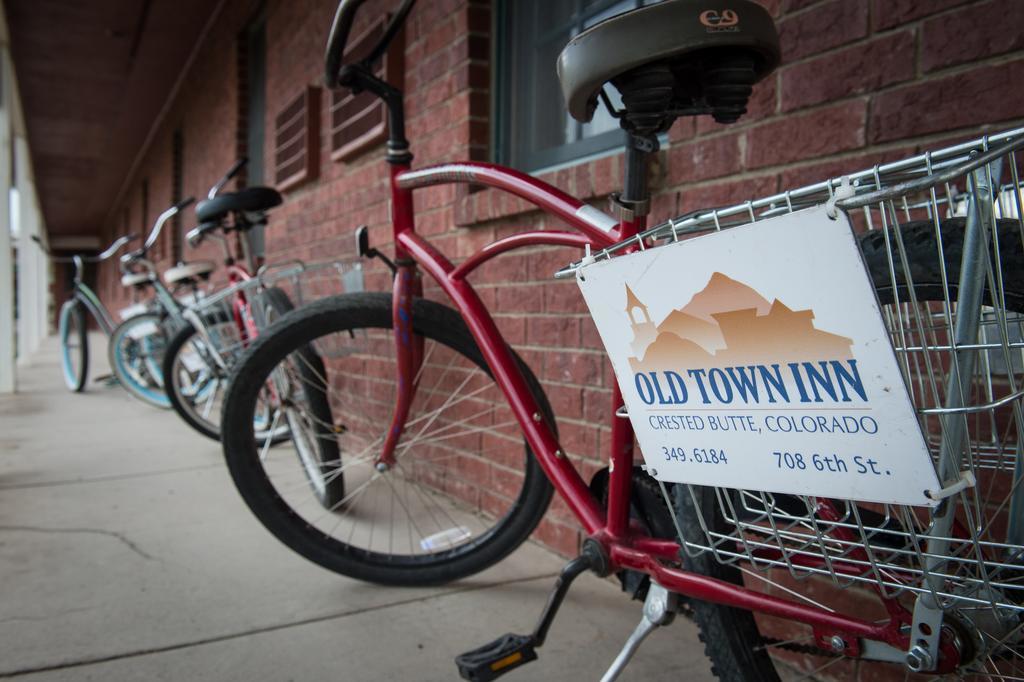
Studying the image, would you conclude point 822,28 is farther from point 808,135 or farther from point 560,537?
point 560,537

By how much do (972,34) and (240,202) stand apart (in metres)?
2.32

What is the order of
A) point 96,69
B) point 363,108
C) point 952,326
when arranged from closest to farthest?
point 952,326 < point 363,108 < point 96,69

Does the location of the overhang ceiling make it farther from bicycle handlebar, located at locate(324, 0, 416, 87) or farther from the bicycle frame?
bicycle handlebar, located at locate(324, 0, 416, 87)

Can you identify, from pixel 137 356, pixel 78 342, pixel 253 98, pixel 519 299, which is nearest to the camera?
pixel 519 299

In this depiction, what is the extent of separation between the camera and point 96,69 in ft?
27.0

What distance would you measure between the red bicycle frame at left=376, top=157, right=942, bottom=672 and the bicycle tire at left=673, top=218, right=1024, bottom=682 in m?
0.05

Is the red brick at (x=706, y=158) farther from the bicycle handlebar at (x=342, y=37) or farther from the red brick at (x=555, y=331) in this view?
the bicycle handlebar at (x=342, y=37)

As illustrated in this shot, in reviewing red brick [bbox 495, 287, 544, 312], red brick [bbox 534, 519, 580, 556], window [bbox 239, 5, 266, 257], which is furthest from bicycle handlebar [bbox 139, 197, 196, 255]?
red brick [bbox 534, 519, 580, 556]

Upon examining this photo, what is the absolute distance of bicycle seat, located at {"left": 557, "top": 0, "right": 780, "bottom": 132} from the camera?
0.88 metres

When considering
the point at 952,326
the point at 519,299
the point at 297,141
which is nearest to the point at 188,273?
the point at 297,141

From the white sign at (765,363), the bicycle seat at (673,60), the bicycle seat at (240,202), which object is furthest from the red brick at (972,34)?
the bicycle seat at (240,202)

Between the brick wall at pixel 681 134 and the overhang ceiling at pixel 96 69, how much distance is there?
413cm

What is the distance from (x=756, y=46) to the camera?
3.01 feet

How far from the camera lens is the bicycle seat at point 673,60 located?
0.88 m
